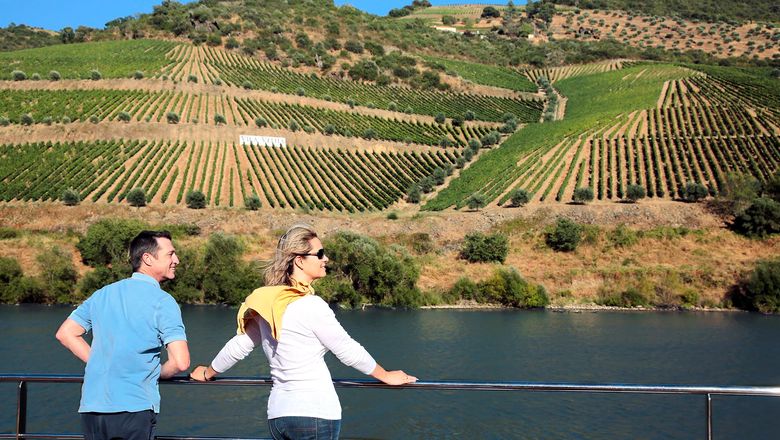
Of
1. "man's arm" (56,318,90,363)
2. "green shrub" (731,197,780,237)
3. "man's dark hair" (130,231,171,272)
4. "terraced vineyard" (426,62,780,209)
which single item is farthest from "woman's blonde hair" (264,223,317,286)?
"terraced vineyard" (426,62,780,209)

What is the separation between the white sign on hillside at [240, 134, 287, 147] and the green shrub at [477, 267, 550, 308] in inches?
1179

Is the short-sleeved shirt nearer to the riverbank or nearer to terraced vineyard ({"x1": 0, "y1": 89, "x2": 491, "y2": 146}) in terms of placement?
the riverbank

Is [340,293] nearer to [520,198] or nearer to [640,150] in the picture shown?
[520,198]

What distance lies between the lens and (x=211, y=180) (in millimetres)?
59094

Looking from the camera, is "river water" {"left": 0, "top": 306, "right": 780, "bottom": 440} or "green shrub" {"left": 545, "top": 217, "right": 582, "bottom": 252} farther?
"green shrub" {"left": 545, "top": 217, "right": 582, "bottom": 252}

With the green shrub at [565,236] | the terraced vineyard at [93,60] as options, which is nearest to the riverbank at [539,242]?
the green shrub at [565,236]

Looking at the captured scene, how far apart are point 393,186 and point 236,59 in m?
40.0

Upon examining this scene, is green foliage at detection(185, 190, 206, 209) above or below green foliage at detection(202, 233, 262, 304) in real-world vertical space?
above

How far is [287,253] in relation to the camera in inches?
165

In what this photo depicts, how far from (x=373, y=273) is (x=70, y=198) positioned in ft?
85.0

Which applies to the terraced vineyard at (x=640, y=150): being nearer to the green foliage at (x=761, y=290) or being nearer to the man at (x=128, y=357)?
the green foliage at (x=761, y=290)

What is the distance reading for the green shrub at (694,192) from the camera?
54500 mm

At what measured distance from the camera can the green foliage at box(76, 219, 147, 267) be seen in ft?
153

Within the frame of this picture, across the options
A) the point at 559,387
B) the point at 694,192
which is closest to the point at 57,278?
the point at 559,387
